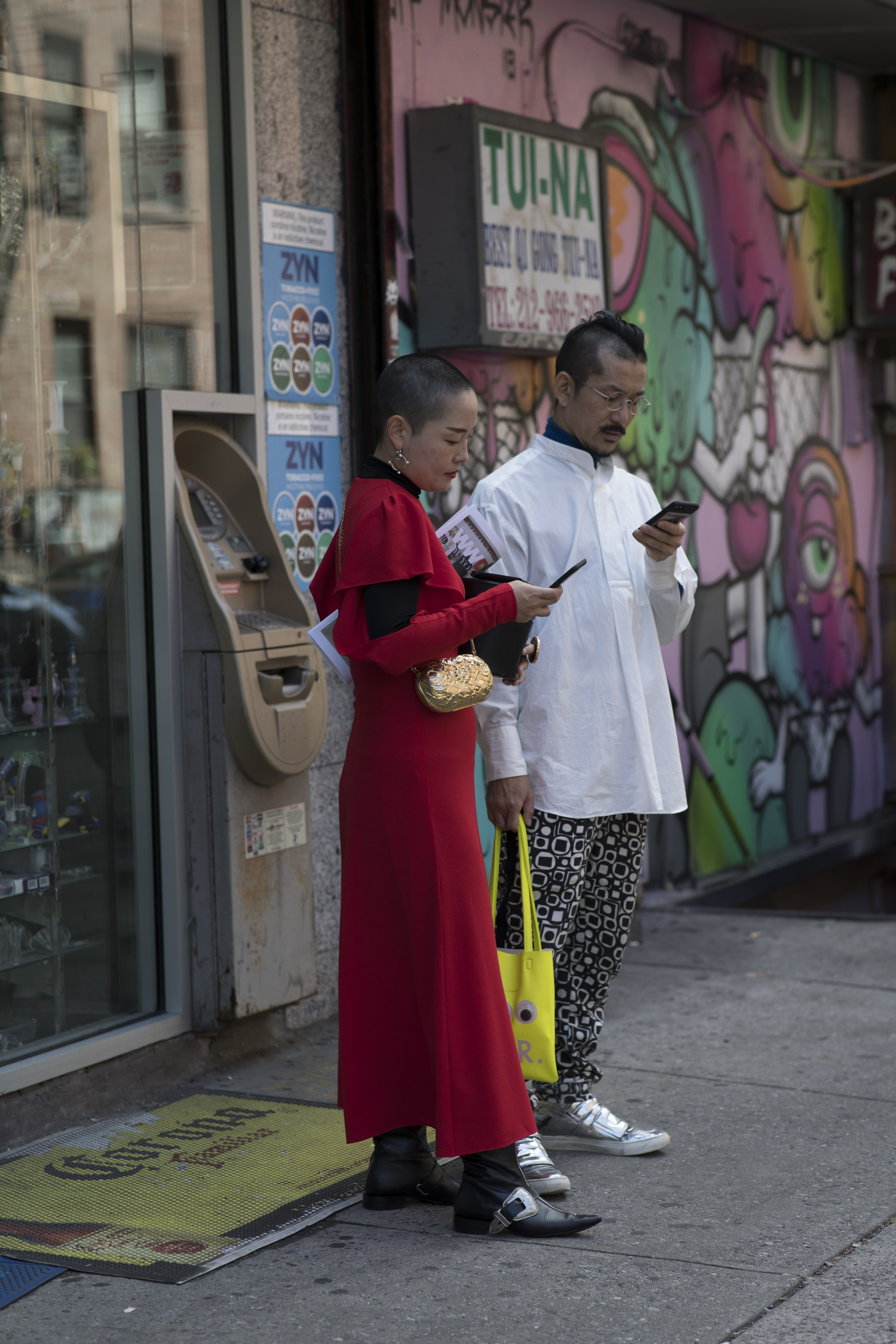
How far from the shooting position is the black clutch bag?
3.46 meters

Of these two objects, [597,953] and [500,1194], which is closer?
[500,1194]

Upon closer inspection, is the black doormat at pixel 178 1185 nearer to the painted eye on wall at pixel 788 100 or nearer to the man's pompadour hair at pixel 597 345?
the man's pompadour hair at pixel 597 345

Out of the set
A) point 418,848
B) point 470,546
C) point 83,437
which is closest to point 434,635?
point 470,546

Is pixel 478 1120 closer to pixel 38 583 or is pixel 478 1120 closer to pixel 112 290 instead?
pixel 38 583

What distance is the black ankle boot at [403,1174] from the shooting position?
140 inches

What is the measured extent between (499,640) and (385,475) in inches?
16.4

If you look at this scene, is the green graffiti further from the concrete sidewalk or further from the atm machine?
the atm machine

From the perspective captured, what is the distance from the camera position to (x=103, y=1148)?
13.1ft

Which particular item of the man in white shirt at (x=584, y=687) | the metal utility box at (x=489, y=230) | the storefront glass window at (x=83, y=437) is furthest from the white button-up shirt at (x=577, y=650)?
the metal utility box at (x=489, y=230)

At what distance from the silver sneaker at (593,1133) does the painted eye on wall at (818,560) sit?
4.89 m

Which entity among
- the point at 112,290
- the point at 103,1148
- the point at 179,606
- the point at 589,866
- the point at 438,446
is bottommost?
the point at 103,1148

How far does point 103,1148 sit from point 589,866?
1.34m

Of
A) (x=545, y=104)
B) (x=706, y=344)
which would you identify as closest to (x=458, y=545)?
(x=545, y=104)

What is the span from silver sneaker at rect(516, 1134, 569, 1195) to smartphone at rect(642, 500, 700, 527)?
52.8 inches
